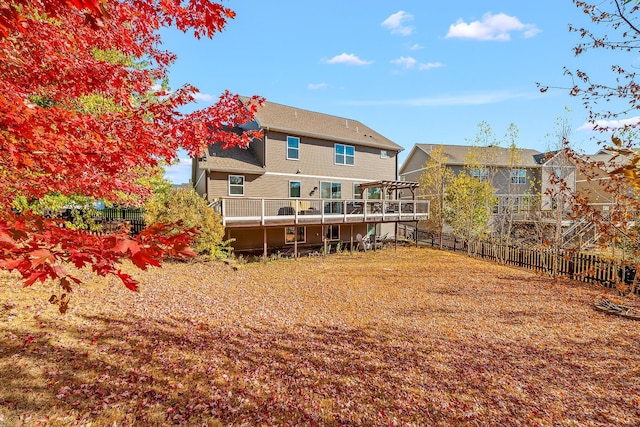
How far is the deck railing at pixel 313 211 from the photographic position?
45.8 ft

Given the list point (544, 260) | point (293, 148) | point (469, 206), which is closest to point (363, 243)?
point (469, 206)

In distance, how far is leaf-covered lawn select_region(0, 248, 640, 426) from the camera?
3.92m

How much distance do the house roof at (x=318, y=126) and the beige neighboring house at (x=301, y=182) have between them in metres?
0.06

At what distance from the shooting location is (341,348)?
5883 mm

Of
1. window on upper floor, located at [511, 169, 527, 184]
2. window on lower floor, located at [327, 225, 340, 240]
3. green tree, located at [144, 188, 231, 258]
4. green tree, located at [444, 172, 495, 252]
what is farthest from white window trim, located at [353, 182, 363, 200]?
green tree, located at [144, 188, 231, 258]

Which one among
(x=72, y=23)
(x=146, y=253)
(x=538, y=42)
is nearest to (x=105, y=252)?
(x=146, y=253)

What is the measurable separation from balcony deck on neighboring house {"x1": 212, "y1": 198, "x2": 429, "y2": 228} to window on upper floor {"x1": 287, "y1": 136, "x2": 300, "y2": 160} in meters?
3.07

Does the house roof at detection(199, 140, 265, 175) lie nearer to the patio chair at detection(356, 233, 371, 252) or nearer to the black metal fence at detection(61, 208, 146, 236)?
the black metal fence at detection(61, 208, 146, 236)

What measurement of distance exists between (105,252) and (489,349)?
23.1 ft

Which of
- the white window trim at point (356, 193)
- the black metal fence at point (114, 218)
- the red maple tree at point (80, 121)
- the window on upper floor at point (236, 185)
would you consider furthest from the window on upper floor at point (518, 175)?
the black metal fence at point (114, 218)

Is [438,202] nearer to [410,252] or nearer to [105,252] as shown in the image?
[410,252]

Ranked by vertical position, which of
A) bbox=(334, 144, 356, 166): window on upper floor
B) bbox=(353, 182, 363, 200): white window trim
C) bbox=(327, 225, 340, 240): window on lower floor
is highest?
bbox=(334, 144, 356, 166): window on upper floor

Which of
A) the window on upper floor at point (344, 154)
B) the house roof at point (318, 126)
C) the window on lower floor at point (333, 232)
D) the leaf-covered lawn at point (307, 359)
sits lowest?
the leaf-covered lawn at point (307, 359)

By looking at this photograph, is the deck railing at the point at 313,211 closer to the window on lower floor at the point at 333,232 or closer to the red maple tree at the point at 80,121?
the window on lower floor at the point at 333,232
